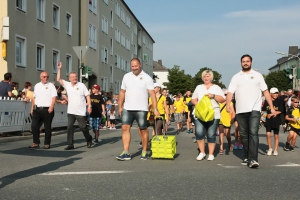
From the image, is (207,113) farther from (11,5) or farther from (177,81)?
(177,81)

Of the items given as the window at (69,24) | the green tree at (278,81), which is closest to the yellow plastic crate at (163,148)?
the window at (69,24)

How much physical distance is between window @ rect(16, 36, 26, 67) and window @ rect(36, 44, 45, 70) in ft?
7.78

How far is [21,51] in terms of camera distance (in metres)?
23.7

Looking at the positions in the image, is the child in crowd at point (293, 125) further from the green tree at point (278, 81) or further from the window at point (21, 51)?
the green tree at point (278, 81)

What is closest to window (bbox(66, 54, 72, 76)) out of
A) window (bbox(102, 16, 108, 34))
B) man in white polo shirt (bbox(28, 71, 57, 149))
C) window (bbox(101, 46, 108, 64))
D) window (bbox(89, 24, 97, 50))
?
window (bbox(89, 24, 97, 50))

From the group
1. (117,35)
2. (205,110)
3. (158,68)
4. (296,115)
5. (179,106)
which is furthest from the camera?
(158,68)

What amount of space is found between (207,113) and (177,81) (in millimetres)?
90212

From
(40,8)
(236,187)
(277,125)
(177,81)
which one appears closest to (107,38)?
(40,8)

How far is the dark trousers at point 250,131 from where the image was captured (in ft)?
24.9

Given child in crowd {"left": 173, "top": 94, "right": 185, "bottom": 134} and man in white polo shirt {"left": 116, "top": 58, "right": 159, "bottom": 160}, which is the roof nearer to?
child in crowd {"left": 173, "top": 94, "right": 185, "bottom": 134}

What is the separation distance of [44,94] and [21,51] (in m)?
14.1

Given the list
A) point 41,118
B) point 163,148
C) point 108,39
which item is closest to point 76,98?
point 41,118

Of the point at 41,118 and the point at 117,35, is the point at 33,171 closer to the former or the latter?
the point at 41,118

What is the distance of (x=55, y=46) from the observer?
28.8 m
